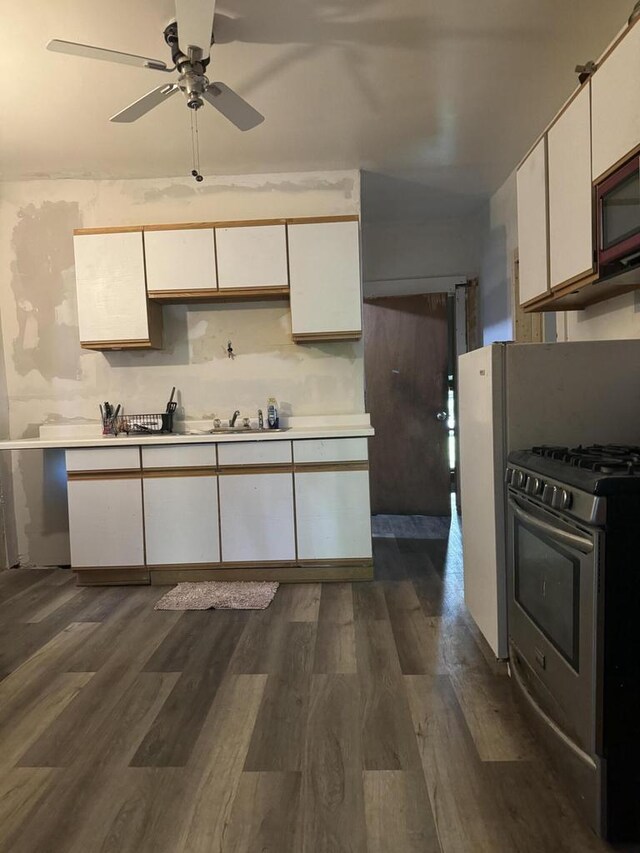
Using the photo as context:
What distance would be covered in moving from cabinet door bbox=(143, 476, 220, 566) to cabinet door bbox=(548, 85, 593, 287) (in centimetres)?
212

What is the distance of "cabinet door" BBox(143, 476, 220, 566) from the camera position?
2.94m

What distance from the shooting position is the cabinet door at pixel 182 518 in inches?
116

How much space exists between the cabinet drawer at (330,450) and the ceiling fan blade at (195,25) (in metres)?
1.88

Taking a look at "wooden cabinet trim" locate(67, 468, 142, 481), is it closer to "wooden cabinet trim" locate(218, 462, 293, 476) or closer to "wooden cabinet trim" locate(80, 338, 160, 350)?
"wooden cabinet trim" locate(218, 462, 293, 476)

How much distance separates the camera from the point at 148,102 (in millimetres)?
2057

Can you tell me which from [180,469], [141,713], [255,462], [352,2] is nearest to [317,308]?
[255,462]

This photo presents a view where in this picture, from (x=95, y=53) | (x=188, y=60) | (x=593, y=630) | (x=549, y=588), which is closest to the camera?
(x=593, y=630)

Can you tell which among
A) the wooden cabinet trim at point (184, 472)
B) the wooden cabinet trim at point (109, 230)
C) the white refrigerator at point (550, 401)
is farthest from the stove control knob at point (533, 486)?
the wooden cabinet trim at point (109, 230)

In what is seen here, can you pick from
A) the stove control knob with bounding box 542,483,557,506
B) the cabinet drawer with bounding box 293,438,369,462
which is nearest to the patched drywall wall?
the cabinet drawer with bounding box 293,438,369,462

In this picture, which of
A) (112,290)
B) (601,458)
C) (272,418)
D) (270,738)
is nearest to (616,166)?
(601,458)

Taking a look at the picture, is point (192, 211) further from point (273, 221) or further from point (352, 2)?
point (352, 2)

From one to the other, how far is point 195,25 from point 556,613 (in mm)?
2247

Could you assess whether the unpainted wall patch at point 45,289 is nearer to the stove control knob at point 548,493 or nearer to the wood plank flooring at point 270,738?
the wood plank flooring at point 270,738

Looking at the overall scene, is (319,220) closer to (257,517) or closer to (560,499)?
(257,517)
